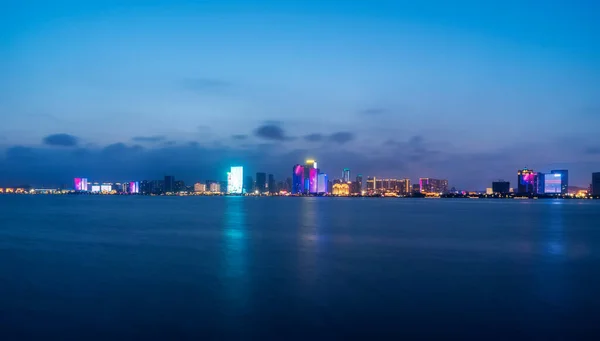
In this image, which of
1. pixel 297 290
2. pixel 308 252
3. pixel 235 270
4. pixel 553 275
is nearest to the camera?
pixel 297 290

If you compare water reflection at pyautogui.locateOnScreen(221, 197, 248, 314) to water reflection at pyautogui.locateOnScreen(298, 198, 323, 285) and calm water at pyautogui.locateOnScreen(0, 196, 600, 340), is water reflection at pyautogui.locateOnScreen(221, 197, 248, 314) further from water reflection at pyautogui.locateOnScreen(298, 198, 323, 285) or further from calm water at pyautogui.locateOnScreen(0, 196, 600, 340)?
water reflection at pyautogui.locateOnScreen(298, 198, 323, 285)

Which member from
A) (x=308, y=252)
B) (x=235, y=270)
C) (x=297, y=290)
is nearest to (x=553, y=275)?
(x=297, y=290)

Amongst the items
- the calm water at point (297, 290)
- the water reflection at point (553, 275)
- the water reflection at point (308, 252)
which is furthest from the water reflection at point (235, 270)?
the water reflection at point (553, 275)

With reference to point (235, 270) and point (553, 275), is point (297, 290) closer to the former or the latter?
point (235, 270)

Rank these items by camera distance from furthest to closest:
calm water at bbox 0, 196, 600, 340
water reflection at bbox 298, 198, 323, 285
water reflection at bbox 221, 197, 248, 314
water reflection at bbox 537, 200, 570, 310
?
water reflection at bbox 298, 198, 323, 285
water reflection at bbox 537, 200, 570, 310
water reflection at bbox 221, 197, 248, 314
calm water at bbox 0, 196, 600, 340

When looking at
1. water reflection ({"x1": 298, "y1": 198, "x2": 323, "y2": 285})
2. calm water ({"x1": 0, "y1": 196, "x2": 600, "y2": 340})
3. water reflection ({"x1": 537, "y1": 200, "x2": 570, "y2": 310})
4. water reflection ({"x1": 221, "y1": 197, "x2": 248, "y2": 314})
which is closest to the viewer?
calm water ({"x1": 0, "y1": 196, "x2": 600, "y2": 340})

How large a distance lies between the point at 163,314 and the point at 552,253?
22.6m

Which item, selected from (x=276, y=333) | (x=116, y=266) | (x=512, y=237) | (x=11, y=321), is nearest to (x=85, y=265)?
(x=116, y=266)

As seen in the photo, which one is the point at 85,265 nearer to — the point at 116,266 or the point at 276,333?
the point at 116,266

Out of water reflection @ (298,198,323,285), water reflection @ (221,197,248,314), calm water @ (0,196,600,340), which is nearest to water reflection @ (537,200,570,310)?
calm water @ (0,196,600,340)

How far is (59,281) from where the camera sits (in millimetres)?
17328

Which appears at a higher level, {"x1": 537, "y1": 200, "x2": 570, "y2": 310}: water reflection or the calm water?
the calm water

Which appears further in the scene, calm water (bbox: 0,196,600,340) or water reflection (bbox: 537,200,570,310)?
water reflection (bbox: 537,200,570,310)

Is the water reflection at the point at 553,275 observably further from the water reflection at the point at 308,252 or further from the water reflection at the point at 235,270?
the water reflection at the point at 235,270
